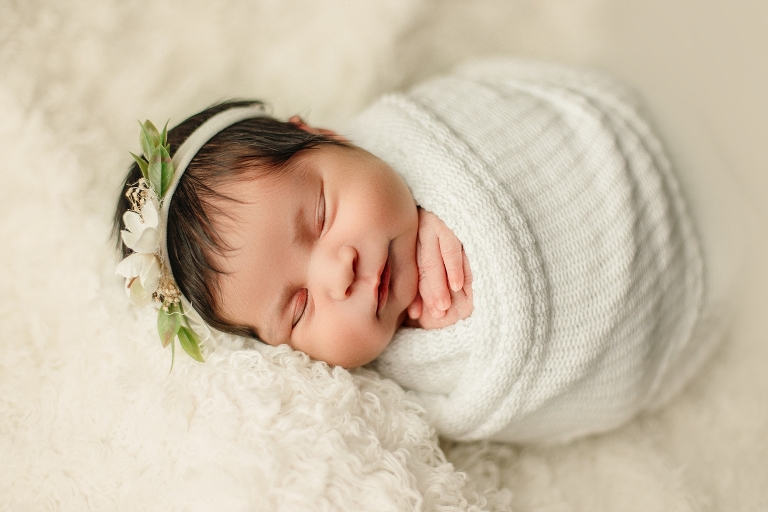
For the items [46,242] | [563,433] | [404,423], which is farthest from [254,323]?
[563,433]

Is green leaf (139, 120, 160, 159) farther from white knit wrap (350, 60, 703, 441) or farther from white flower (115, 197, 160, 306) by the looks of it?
white knit wrap (350, 60, 703, 441)

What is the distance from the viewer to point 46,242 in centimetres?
164

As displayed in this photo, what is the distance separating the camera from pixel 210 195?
52.5 inches

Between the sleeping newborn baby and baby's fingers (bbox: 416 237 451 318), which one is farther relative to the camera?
baby's fingers (bbox: 416 237 451 318)

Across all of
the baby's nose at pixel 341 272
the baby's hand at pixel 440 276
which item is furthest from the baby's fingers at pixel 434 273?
the baby's nose at pixel 341 272

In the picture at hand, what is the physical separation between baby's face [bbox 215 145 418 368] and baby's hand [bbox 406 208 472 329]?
7 centimetres

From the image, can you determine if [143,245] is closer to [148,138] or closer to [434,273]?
[148,138]

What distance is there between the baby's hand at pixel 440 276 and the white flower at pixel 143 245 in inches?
24.7

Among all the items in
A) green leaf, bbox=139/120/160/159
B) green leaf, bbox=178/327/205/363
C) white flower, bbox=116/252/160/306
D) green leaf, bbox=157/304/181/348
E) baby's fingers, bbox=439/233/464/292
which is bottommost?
green leaf, bbox=178/327/205/363

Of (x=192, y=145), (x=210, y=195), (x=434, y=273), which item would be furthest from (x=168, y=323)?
(x=434, y=273)

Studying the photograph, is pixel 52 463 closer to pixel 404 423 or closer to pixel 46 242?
pixel 46 242

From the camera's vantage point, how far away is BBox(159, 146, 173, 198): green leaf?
1.34 metres

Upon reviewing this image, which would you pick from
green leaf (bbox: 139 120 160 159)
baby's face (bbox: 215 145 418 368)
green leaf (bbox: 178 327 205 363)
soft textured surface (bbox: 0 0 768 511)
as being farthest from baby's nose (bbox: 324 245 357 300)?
green leaf (bbox: 139 120 160 159)

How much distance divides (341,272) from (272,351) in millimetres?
275
